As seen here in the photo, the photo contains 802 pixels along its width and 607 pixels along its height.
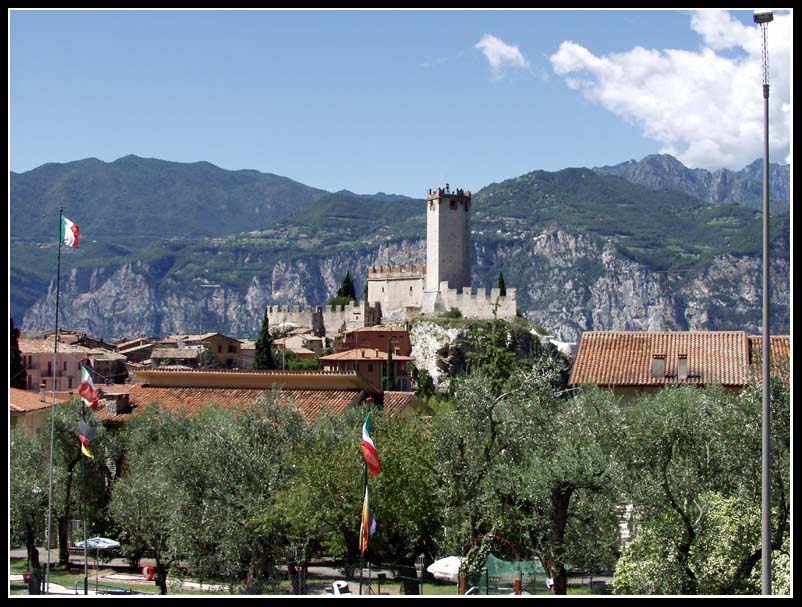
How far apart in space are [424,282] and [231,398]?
81.2 m

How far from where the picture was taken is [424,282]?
121938 millimetres

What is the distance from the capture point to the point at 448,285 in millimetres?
118938

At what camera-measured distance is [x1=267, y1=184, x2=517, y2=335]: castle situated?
11944 cm

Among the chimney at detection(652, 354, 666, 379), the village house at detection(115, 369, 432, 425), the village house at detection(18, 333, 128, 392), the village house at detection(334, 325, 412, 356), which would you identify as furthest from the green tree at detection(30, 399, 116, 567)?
the village house at detection(334, 325, 412, 356)

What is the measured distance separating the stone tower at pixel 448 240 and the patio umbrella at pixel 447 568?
88896 mm

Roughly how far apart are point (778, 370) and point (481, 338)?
75.1 m

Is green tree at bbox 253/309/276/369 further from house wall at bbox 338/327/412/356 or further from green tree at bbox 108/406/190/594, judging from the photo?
green tree at bbox 108/406/190/594

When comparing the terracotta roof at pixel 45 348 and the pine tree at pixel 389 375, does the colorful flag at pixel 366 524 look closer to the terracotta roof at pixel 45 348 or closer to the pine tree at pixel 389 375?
the pine tree at pixel 389 375

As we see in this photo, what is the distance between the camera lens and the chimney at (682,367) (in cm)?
3926

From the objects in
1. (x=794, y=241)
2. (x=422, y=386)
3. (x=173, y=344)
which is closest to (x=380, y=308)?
(x=173, y=344)

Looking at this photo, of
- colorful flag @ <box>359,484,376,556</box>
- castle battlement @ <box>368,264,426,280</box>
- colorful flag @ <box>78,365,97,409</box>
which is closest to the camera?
colorful flag @ <box>359,484,376,556</box>

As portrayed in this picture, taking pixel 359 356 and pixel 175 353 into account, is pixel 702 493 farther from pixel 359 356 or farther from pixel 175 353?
pixel 175 353

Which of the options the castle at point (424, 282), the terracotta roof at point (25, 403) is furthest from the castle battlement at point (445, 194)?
the terracotta roof at point (25, 403)
